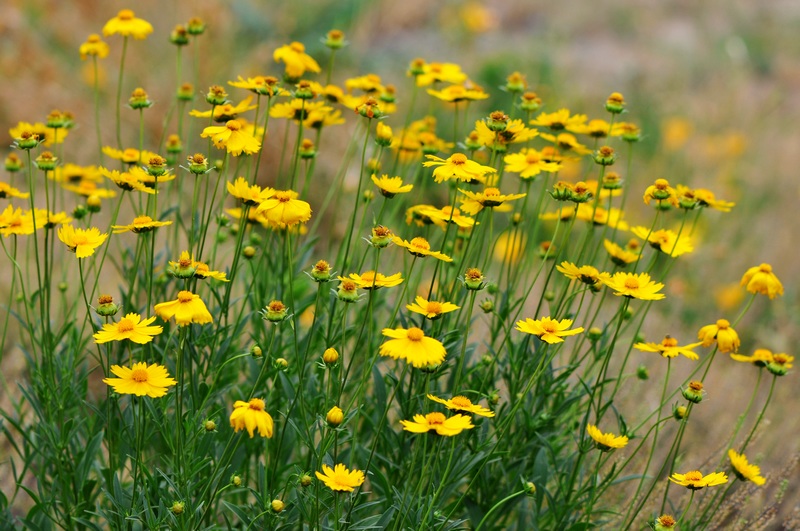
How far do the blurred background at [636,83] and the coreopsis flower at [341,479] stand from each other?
112 centimetres

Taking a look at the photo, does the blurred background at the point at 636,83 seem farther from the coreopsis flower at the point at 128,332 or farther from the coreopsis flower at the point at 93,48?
the coreopsis flower at the point at 128,332

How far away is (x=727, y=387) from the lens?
3.20 meters

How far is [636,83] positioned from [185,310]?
641cm

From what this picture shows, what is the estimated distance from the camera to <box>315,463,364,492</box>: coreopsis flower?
1.28 m

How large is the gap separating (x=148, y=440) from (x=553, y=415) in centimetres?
78

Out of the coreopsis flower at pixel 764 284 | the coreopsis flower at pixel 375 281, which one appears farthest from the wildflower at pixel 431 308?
the coreopsis flower at pixel 764 284

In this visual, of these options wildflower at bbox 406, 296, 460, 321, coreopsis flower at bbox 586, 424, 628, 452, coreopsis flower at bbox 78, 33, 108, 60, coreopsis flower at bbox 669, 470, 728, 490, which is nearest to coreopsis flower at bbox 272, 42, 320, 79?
coreopsis flower at bbox 78, 33, 108, 60

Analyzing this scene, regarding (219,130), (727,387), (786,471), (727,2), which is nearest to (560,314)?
(786,471)

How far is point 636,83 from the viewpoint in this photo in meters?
7.14

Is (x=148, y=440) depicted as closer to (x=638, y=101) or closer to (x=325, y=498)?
(x=325, y=498)

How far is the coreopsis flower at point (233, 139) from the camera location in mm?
1504

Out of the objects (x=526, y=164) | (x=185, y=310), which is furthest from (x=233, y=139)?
(x=526, y=164)

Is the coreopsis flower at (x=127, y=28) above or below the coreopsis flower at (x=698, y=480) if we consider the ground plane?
above

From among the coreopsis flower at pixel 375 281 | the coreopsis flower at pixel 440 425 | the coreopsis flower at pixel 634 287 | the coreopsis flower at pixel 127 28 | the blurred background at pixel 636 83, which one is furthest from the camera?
the blurred background at pixel 636 83
